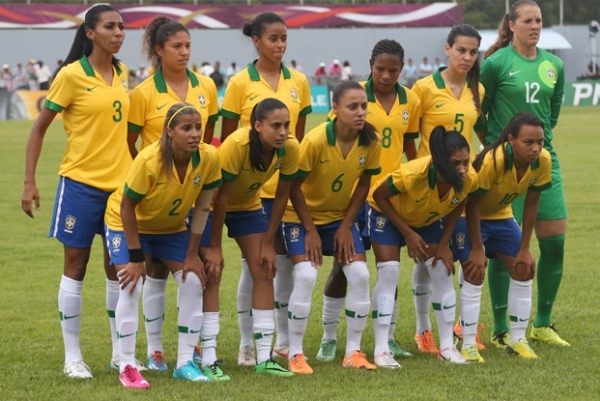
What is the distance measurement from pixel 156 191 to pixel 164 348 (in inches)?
63.5

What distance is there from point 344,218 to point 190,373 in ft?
4.57

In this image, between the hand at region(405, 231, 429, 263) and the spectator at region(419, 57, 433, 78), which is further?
the spectator at region(419, 57, 433, 78)

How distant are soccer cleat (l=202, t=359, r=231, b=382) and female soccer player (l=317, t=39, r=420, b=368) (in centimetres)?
87

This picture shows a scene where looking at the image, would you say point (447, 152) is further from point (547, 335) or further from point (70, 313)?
point (70, 313)

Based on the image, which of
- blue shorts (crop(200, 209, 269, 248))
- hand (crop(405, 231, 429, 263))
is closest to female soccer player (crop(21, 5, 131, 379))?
blue shorts (crop(200, 209, 269, 248))

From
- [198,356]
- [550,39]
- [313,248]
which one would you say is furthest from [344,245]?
[550,39]

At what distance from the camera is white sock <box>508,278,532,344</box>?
706 centimetres

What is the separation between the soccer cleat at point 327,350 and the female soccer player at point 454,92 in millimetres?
663

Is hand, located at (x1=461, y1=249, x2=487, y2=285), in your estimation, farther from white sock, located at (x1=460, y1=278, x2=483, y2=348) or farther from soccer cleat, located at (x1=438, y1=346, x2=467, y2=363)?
soccer cleat, located at (x1=438, y1=346, x2=467, y2=363)

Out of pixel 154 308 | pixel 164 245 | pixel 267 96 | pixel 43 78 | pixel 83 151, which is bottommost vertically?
pixel 43 78

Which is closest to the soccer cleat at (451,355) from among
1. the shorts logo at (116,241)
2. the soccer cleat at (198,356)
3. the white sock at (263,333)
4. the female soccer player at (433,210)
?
the female soccer player at (433,210)

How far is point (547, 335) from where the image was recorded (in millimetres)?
7477

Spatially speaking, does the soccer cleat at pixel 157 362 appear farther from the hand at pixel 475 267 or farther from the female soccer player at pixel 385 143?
the hand at pixel 475 267

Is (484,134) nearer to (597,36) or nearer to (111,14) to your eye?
(111,14)
